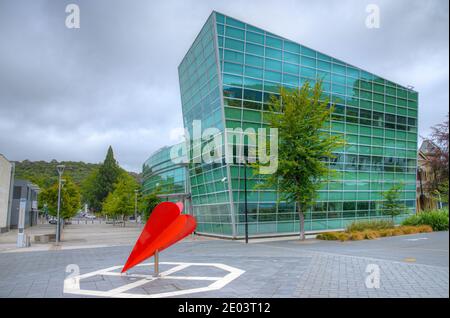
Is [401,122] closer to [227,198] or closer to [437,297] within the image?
[227,198]

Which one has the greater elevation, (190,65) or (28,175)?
(190,65)

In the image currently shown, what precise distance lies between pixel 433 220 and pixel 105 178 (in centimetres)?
8127

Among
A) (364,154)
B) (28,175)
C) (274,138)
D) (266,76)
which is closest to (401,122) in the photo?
(364,154)

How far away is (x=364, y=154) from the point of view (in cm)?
3581

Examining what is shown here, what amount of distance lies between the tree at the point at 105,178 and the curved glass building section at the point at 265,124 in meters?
64.4

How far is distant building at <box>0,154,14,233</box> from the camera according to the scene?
1650 inches

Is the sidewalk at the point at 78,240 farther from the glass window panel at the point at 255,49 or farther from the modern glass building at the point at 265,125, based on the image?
the glass window panel at the point at 255,49

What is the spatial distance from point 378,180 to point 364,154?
319 centimetres

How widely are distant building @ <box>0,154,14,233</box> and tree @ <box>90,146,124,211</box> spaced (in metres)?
49.5

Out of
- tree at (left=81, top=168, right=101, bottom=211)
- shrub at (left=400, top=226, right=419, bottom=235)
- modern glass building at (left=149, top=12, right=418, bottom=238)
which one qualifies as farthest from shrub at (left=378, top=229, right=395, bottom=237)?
tree at (left=81, top=168, right=101, bottom=211)

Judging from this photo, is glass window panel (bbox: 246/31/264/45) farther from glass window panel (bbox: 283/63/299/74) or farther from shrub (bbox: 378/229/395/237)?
shrub (bbox: 378/229/395/237)

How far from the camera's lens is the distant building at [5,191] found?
41.9 meters

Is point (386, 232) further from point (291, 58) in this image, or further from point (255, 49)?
point (255, 49)

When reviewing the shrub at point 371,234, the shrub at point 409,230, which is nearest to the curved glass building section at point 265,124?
the shrub at point 371,234
